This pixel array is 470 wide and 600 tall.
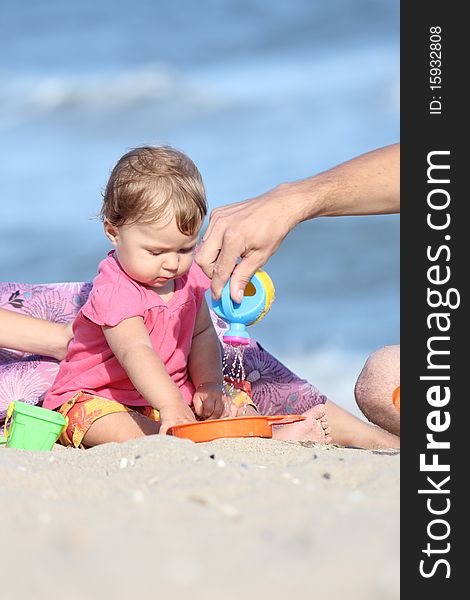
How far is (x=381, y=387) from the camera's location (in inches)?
151

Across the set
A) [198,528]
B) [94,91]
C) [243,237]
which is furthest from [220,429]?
[94,91]

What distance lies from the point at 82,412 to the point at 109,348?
0.29m

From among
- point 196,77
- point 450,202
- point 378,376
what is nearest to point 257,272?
point 450,202

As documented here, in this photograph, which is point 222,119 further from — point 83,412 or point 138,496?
point 138,496

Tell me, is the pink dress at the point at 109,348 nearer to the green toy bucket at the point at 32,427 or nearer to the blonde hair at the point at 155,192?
the blonde hair at the point at 155,192

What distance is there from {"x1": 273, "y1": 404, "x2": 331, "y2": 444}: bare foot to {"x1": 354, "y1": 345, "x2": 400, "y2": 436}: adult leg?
9.6 inches

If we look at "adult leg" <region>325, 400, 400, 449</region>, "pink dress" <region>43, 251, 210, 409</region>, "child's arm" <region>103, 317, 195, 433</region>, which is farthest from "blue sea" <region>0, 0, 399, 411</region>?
"child's arm" <region>103, 317, 195, 433</region>

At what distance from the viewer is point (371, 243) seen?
37.8ft

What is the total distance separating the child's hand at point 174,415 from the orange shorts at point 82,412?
408 millimetres

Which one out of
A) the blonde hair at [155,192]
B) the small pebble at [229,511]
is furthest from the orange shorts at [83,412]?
the small pebble at [229,511]

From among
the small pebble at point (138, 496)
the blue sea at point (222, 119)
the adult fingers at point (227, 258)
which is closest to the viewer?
the small pebble at point (138, 496)

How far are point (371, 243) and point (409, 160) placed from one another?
354 inches

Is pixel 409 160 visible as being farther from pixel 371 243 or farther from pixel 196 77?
pixel 196 77

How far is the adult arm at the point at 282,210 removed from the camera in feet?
8.47
